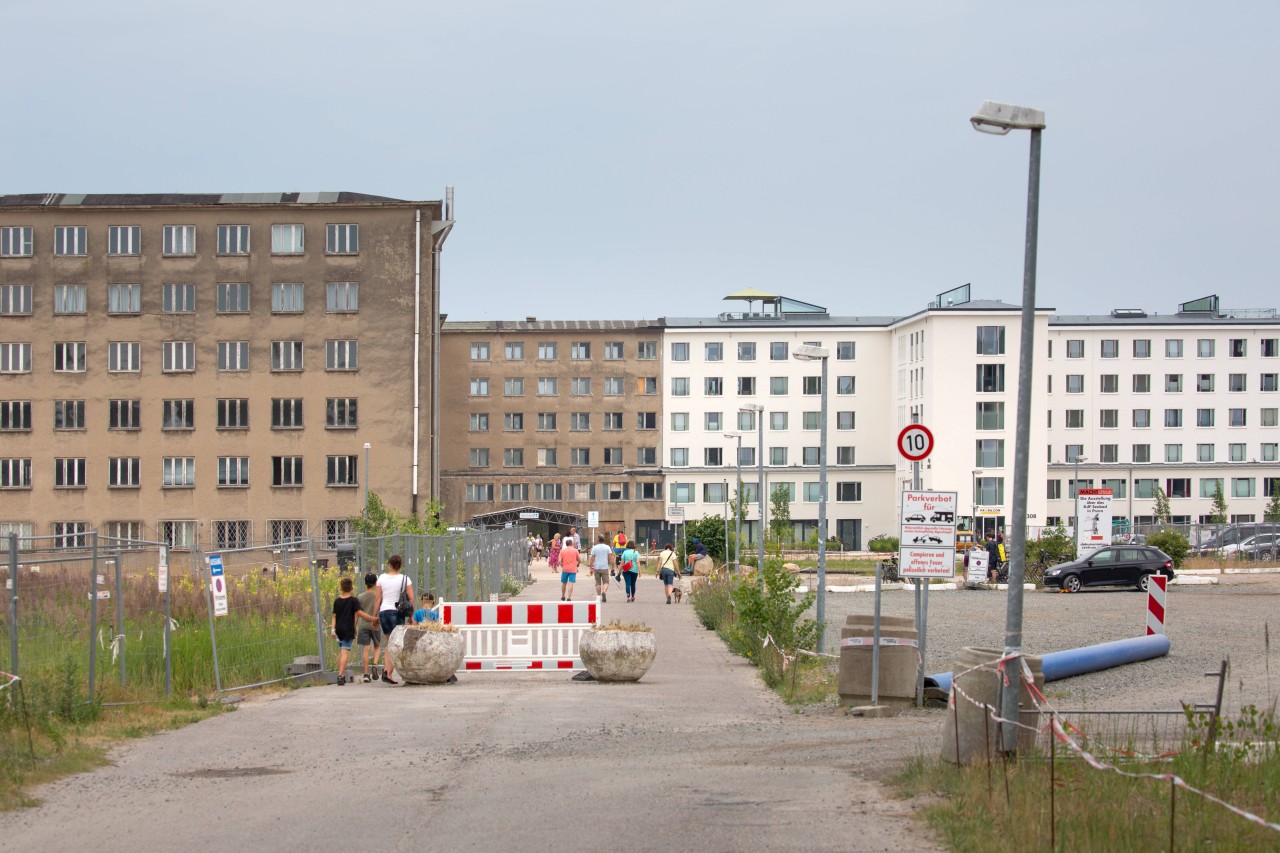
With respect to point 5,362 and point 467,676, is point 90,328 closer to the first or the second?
point 5,362

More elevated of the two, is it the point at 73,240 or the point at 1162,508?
the point at 73,240

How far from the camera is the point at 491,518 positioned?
104812 millimetres

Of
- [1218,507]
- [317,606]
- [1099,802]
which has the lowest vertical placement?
[1218,507]

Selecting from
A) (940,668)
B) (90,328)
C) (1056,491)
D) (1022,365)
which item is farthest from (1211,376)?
(1022,365)

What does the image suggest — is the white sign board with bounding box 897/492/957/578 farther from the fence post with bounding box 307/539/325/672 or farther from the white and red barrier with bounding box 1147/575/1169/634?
the fence post with bounding box 307/539/325/672

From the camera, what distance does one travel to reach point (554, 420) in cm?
10719

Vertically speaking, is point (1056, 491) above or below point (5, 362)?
below

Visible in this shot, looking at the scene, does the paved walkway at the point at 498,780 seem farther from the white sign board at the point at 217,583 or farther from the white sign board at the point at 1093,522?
the white sign board at the point at 1093,522

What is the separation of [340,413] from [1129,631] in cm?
5120

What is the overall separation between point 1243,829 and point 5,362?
248 feet

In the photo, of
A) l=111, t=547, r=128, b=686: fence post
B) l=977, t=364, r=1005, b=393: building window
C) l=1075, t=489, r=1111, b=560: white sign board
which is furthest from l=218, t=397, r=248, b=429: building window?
l=111, t=547, r=128, b=686: fence post

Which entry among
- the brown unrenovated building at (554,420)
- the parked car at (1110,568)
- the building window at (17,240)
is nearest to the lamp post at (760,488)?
the parked car at (1110,568)

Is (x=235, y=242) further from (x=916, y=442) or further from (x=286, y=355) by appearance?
(x=916, y=442)

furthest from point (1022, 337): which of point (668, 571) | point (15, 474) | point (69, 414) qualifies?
point (15, 474)
